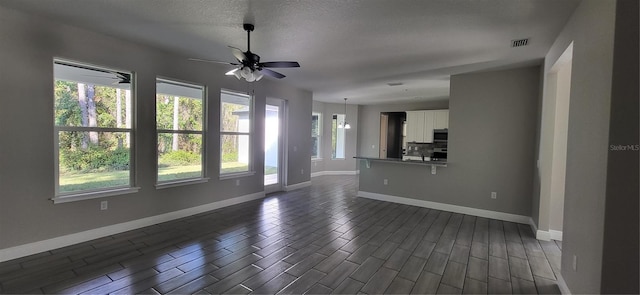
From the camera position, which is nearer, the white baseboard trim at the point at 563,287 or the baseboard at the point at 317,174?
the white baseboard trim at the point at 563,287

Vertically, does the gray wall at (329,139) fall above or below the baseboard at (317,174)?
above

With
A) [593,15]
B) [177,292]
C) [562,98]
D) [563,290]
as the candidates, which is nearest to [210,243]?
[177,292]

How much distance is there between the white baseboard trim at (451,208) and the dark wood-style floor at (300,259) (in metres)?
0.20

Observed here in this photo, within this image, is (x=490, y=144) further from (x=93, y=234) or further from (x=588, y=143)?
(x=93, y=234)

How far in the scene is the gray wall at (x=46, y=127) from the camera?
8.98ft

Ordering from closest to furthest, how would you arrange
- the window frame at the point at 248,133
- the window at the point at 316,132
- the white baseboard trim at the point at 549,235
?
the white baseboard trim at the point at 549,235 < the window frame at the point at 248,133 < the window at the point at 316,132

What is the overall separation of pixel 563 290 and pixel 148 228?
4751 mm

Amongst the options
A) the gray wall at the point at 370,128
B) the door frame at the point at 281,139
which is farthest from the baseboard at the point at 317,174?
the door frame at the point at 281,139

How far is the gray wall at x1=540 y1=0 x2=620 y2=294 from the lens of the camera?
1.63 meters

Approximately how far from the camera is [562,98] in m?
3.52

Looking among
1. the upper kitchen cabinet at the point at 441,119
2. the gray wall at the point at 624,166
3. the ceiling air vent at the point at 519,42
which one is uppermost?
the ceiling air vent at the point at 519,42

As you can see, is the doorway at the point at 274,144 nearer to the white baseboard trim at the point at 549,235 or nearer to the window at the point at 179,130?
the window at the point at 179,130

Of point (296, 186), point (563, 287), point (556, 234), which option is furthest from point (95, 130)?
point (556, 234)

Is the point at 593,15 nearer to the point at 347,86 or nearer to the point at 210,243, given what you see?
the point at 210,243
